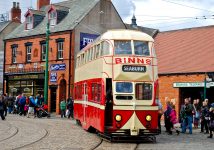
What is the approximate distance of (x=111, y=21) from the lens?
48.0 meters

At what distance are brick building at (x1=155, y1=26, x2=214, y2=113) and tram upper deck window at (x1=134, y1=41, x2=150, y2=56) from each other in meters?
14.1

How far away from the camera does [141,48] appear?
1900 cm

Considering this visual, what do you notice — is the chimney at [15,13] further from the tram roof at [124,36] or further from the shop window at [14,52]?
the tram roof at [124,36]

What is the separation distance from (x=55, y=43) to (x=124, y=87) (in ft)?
93.9

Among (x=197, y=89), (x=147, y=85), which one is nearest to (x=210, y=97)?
(x=197, y=89)

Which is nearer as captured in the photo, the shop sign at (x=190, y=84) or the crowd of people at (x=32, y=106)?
the shop sign at (x=190, y=84)

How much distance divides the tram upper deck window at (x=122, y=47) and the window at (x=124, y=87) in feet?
4.12

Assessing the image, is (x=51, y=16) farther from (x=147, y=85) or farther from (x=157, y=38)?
(x=147, y=85)

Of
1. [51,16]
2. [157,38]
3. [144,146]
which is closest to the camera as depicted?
[144,146]

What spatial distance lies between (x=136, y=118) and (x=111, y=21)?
30.6 metres

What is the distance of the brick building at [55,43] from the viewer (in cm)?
4466

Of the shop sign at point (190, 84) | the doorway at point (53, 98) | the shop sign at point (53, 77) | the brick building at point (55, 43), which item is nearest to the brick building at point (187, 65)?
the shop sign at point (190, 84)

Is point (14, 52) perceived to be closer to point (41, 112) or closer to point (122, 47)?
point (41, 112)

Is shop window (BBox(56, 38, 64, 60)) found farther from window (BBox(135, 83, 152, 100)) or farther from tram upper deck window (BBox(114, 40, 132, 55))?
window (BBox(135, 83, 152, 100))
